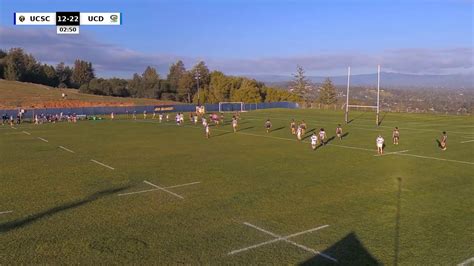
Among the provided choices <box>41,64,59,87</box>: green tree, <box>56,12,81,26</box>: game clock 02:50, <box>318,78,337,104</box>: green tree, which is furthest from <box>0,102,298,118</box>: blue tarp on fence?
<box>41,64,59,87</box>: green tree

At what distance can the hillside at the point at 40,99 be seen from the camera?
92.1 m

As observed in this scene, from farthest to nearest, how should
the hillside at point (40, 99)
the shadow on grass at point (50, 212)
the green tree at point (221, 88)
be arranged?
the green tree at point (221, 88) < the hillside at point (40, 99) < the shadow on grass at point (50, 212)

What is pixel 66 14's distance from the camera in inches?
934

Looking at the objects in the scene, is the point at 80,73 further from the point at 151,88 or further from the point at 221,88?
the point at 221,88

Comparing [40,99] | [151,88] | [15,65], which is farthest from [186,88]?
[15,65]

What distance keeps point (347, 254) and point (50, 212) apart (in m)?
9.42

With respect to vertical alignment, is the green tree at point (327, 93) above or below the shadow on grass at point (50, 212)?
above

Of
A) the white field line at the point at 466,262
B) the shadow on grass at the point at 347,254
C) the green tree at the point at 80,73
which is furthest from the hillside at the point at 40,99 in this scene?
the white field line at the point at 466,262

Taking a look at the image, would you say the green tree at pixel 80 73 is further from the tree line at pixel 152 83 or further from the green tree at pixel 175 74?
the green tree at pixel 175 74

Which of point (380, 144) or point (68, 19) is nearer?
point (68, 19)

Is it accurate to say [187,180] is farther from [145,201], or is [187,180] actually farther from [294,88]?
[294,88]

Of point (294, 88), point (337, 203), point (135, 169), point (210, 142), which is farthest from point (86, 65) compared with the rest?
point (337, 203)

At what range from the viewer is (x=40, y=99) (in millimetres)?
97375

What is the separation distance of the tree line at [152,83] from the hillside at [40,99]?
1574cm
